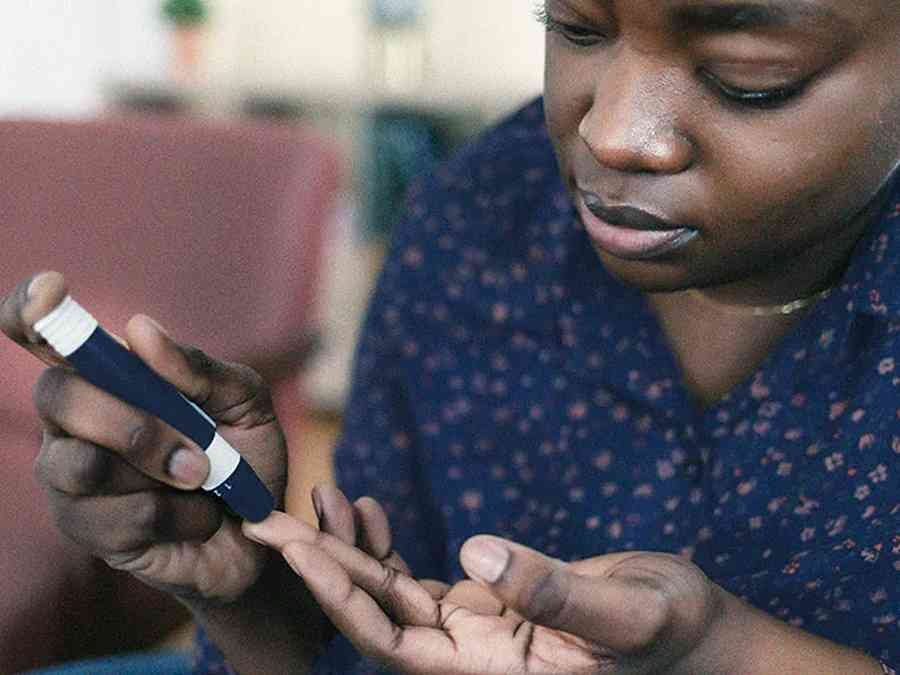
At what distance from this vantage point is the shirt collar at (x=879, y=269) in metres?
0.74

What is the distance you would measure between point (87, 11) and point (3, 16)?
29cm

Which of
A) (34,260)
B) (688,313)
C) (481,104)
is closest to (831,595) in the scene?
(688,313)

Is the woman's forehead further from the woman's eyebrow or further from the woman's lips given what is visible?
the woman's lips

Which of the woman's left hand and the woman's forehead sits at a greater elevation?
the woman's forehead

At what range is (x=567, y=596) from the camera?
0.48 metres

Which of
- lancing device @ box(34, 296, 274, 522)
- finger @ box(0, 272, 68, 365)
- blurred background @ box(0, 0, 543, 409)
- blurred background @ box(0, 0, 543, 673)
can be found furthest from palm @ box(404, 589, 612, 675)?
blurred background @ box(0, 0, 543, 409)

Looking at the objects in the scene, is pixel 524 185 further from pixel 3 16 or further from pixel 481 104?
pixel 3 16

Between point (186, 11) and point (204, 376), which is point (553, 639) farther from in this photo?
point (186, 11)

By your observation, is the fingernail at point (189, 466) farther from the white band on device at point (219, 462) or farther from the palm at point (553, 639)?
the palm at point (553, 639)

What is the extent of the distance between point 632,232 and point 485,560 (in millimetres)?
231

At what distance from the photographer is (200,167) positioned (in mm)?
1562

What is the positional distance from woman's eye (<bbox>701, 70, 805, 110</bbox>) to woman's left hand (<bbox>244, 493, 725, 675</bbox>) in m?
0.22

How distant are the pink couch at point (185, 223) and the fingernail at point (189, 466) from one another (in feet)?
2.93

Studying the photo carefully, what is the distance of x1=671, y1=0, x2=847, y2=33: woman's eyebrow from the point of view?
0.56 metres
